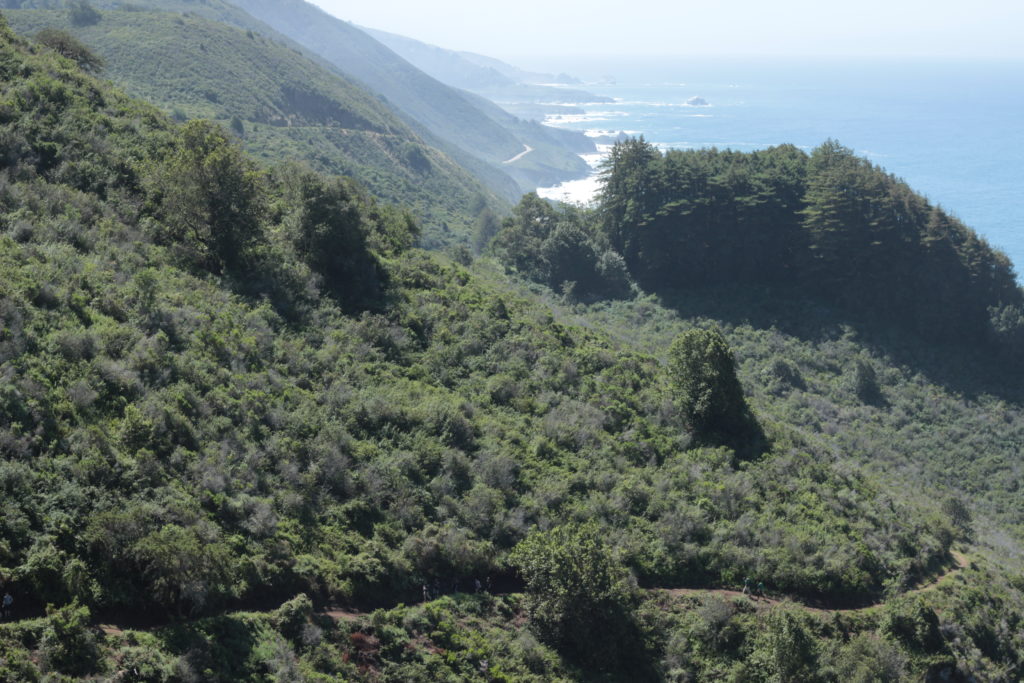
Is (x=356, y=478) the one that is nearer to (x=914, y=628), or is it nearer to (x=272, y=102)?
(x=914, y=628)

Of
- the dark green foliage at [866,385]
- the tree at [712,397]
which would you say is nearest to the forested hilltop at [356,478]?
the tree at [712,397]

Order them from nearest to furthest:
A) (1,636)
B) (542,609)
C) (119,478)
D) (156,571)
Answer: (1,636) < (156,571) < (119,478) < (542,609)

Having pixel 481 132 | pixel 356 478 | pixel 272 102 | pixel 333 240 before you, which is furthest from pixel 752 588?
pixel 481 132

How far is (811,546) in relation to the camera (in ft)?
76.5

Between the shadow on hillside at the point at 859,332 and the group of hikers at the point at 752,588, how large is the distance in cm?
3118

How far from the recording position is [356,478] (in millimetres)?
20734

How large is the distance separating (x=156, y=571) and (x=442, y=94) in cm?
19035

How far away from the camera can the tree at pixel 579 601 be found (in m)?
18.5

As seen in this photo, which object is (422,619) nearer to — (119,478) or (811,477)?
(119,478)

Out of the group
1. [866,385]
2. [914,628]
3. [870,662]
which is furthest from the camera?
[866,385]

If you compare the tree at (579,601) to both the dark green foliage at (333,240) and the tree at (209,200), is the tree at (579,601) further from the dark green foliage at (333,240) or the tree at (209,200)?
the tree at (209,200)

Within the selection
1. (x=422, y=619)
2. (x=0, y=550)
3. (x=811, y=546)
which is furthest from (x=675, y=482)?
(x=0, y=550)

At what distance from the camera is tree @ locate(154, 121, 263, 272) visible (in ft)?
92.7

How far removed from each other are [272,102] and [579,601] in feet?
281
